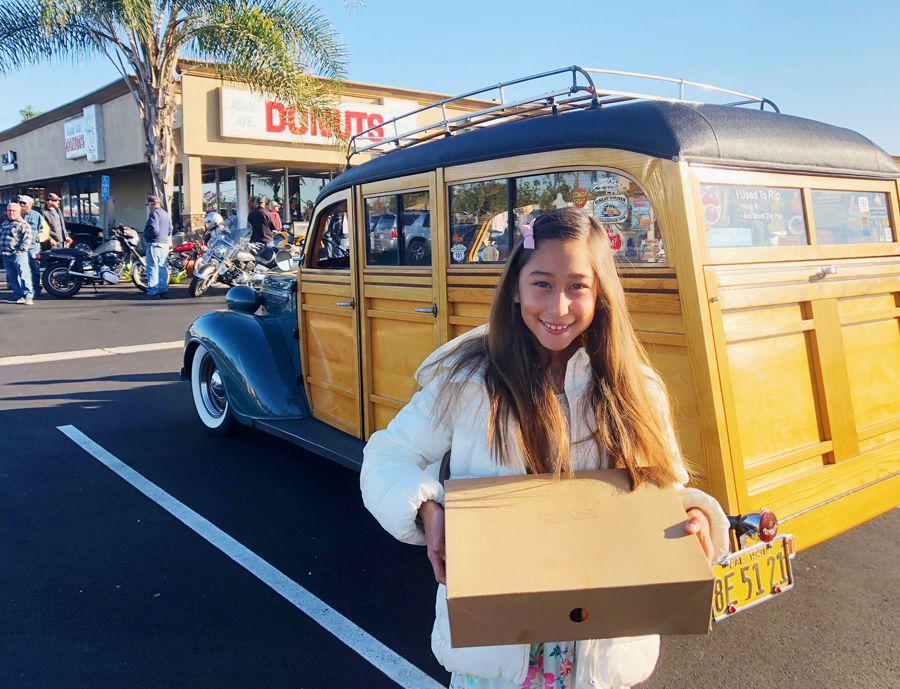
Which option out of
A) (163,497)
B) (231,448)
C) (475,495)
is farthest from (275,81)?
(475,495)

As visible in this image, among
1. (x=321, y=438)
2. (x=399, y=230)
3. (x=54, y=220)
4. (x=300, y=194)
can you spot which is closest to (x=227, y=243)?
(x=54, y=220)

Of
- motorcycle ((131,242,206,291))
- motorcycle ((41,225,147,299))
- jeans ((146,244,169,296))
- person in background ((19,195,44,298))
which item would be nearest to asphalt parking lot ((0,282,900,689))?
person in background ((19,195,44,298))

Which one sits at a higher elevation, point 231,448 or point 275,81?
point 275,81

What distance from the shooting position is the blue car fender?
498cm

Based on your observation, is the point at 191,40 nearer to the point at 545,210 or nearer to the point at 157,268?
the point at 157,268

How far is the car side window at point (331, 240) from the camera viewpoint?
15.8 feet

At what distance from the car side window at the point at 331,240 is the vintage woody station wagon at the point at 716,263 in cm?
66

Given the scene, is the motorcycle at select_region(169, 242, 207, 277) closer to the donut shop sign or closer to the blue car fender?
the donut shop sign

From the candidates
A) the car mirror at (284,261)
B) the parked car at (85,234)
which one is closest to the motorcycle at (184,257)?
the parked car at (85,234)

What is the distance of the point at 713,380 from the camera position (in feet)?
8.38

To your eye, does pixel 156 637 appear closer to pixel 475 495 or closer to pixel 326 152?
pixel 475 495

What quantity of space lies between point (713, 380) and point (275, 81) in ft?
43.0

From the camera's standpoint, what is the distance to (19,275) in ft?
42.2

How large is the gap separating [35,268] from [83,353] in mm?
6588
